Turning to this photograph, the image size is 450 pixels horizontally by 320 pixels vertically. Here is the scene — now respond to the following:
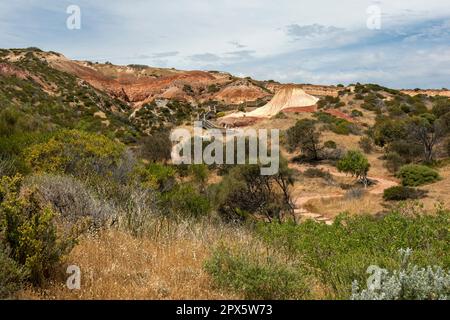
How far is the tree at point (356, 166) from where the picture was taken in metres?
23.0

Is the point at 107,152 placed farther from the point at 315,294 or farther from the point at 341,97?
the point at 341,97

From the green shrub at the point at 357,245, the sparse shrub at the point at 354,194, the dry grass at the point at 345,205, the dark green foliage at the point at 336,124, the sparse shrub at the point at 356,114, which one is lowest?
the dry grass at the point at 345,205

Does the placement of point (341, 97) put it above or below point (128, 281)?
above

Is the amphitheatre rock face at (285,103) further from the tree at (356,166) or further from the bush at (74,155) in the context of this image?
the bush at (74,155)

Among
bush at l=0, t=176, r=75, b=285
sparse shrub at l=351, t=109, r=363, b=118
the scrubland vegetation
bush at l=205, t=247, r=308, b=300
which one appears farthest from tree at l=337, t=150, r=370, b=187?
sparse shrub at l=351, t=109, r=363, b=118

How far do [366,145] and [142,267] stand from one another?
93.0 feet

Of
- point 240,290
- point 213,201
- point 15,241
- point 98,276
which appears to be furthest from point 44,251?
point 213,201

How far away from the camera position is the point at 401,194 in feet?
61.4

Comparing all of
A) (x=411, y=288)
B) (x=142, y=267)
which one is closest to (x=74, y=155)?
(x=142, y=267)

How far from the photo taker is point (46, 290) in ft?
12.3

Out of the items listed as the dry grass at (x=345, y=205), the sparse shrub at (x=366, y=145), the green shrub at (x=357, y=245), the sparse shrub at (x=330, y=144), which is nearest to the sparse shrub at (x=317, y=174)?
the dry grass at (x=345, y=205)

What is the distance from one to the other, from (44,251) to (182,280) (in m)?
1.30

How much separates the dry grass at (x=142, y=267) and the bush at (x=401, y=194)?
14.4 metres

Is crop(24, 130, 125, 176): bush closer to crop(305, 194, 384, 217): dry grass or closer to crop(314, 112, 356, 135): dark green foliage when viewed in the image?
crop(305, 194, 384, 217): dry grass
